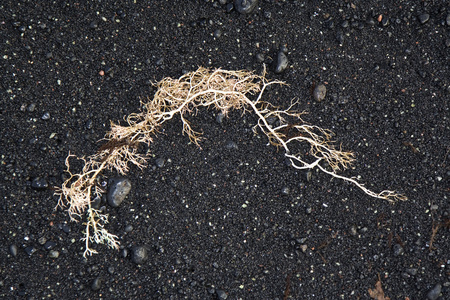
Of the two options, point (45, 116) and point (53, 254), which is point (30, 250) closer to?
point (53, 254)

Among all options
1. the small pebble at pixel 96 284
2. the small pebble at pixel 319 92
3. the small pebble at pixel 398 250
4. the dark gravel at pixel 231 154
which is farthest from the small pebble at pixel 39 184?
the small pebble at pixel 398 250

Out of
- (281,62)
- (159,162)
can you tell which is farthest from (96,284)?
(281,62)

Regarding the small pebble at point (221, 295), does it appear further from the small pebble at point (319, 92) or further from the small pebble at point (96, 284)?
the small pebble at point (319, 92)

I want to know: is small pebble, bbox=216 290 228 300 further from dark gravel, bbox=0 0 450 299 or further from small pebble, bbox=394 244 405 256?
small pebble, bbox=394 244 405 256

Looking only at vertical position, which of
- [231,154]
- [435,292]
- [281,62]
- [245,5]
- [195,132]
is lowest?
[435,292]

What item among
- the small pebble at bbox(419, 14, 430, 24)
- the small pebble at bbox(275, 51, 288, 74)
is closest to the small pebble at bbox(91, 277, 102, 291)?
the small pebble at bbox(275, 51, 288, 74)

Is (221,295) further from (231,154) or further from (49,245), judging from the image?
(49,245)

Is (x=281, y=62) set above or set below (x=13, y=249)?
above

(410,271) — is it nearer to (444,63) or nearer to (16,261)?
(444,63)
